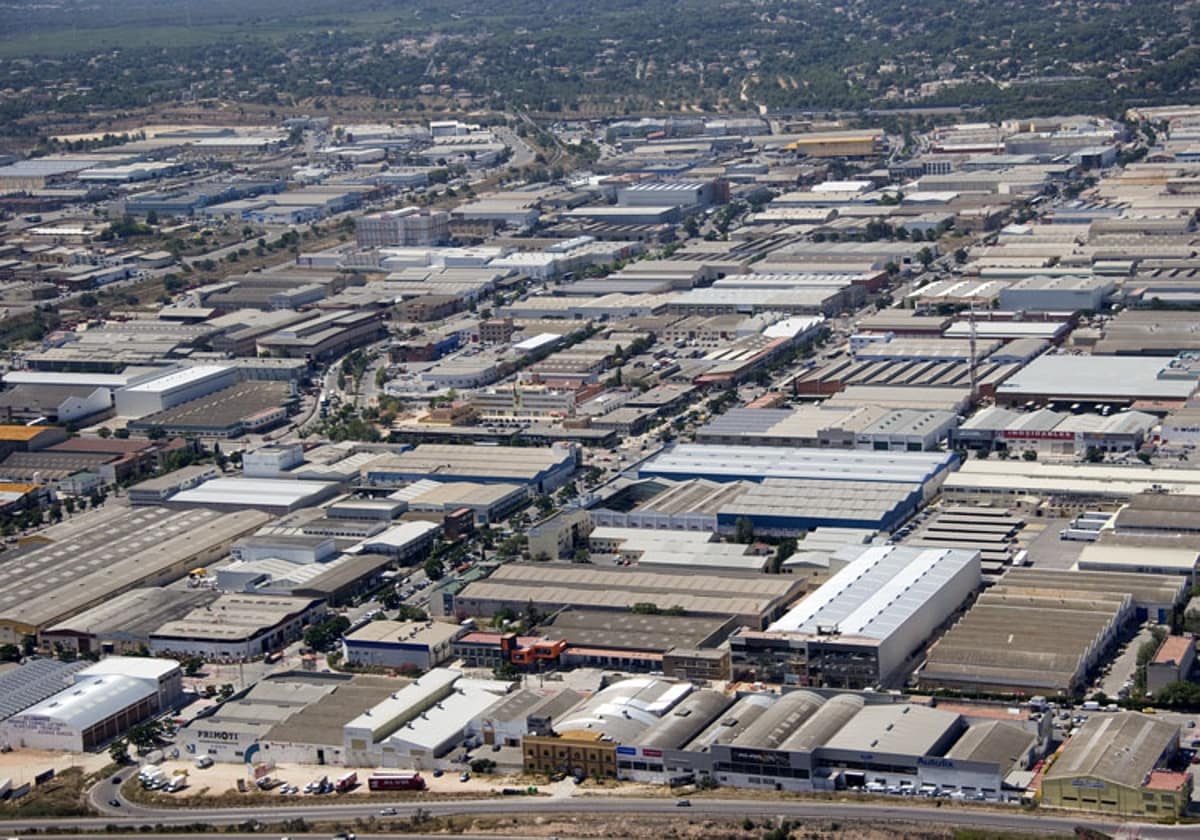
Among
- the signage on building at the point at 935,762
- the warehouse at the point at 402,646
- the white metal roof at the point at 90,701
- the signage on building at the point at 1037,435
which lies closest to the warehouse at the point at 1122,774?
the signage on building at the point at 935,762

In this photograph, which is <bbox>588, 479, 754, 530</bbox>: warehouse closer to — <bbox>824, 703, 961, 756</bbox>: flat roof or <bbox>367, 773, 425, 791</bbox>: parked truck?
<bbox>367, 773, 425, 791</bbox>: parked truck

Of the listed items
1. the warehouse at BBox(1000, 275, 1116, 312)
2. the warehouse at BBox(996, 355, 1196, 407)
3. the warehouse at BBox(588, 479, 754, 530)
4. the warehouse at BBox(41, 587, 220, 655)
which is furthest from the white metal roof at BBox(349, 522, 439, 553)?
the warehouse at BBox(1000, 275, 1116, 312)

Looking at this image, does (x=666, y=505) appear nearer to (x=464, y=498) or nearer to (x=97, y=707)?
(x=464, y=498)

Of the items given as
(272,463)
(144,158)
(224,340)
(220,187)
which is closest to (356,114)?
(144,158)

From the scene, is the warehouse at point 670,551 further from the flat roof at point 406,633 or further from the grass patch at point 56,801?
the grass patch at point 56,801

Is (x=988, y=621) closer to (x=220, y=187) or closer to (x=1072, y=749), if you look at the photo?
(x=1072, y=749)

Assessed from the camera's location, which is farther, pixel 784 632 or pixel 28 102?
pixel 28 102
